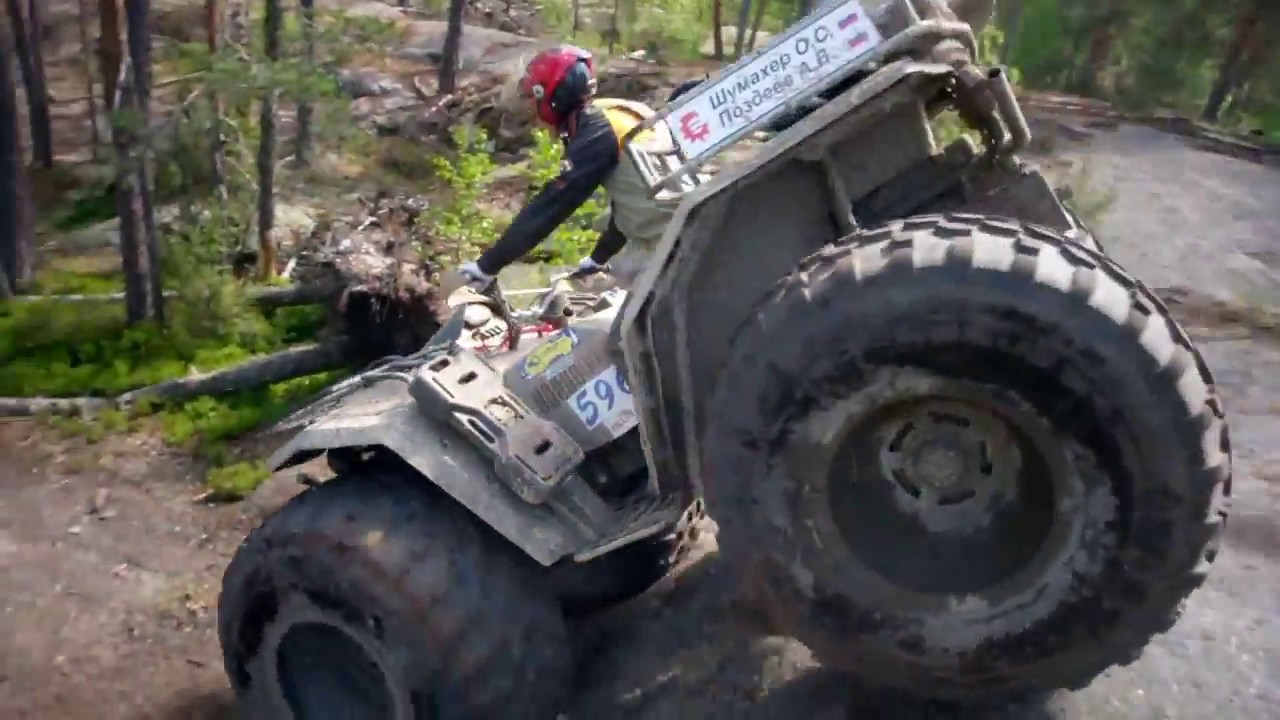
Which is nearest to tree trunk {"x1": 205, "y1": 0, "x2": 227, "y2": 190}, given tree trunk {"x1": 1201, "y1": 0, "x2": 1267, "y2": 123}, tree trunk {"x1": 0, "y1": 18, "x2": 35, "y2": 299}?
tree trunk {"x1": 0, "y1": 18, "x2": 35, "y2": 299}

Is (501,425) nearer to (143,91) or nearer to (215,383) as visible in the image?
(215,383)

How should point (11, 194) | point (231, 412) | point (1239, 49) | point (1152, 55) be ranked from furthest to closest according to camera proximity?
1. point (1152, 55)
2. point (1239, 49)
3. point (11, 194)
4. point (231, 412)

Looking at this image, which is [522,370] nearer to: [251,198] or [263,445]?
[263,445]

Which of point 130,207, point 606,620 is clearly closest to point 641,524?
point 606,620

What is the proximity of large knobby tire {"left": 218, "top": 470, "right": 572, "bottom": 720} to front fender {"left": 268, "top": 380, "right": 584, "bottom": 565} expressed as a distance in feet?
0.54

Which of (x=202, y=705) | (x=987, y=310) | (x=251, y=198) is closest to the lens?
(x=987, y=310)

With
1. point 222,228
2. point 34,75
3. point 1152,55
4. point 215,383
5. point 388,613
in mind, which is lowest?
point 34,75

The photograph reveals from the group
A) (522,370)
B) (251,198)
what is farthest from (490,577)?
(251,198)

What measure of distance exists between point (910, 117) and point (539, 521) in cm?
186

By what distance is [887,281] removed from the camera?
2.91 meters

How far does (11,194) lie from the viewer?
1197cm

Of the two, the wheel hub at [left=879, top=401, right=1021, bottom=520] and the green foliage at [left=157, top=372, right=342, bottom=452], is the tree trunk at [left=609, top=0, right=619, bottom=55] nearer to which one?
the green foliage at [left=157, top=372, right=342, bottom=452]

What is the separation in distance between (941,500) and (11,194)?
1185 centimetres

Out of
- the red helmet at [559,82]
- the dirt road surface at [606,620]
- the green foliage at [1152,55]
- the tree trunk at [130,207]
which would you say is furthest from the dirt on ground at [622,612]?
the green foliage at [1152,55]
